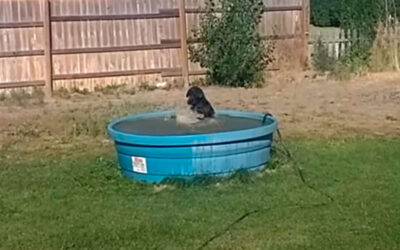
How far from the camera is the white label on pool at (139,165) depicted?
753cm

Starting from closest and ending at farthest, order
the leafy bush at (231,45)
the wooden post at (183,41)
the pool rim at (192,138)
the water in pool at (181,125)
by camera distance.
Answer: the pool rim at (192,138), the water in pool at (181,125), the leafy bush at (231,45), the wooden post at (183,41)

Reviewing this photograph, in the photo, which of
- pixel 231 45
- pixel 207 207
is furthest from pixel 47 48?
pixel 207 207

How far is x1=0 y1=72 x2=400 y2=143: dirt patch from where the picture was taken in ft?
36.1

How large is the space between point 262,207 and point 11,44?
30.0 ft

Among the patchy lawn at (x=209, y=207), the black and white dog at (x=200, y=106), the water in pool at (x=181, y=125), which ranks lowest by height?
the patchy lawn at (x=209, y=207)

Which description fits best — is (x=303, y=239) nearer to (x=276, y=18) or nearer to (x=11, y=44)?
(x=11, y=44)

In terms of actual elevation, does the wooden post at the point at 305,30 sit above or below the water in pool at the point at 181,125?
above

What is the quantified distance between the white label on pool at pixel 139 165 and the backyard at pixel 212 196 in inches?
6.2

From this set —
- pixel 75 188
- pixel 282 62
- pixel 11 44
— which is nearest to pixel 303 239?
pixel 75 188

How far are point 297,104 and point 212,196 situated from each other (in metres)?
6.38

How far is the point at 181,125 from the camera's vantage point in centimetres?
853

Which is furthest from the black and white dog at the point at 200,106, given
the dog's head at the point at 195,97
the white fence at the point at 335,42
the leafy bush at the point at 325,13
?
the leafy bush at the point at 325,13

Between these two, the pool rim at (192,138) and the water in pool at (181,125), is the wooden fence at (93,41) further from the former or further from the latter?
the pool rim at (192,138)

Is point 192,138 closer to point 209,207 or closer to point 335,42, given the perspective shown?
point 209,207
